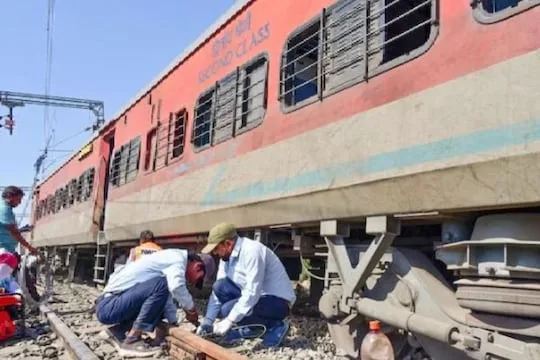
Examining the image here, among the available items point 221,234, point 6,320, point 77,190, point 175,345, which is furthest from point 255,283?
point 77,190

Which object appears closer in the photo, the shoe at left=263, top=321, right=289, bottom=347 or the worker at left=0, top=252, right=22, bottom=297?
the shoe at left=263, top=321, right=289, bottom=347

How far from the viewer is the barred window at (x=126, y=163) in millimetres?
9633

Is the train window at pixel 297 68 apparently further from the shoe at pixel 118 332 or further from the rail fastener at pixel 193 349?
the shoe at pixel 118 332

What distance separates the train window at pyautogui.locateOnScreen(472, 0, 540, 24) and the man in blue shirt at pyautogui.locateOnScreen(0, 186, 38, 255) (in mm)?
5725

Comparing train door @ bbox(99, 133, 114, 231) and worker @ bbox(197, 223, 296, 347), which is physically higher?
train door @ bbox(99, 133, 114, 231)

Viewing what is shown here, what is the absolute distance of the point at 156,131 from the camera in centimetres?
887

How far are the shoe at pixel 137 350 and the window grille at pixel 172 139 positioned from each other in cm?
353

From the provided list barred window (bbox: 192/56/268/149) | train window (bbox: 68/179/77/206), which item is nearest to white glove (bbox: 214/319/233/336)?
barred window (bbox: 192/56/268/149)

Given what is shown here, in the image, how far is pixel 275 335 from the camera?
452 cm

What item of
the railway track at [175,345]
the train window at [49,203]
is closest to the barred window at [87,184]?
the train window at [49,203]

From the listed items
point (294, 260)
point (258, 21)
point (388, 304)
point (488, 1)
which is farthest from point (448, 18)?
point (294, 260)

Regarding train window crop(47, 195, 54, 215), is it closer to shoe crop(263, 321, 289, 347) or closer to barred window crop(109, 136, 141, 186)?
→ barred window crop(109, 136, 141, 186)

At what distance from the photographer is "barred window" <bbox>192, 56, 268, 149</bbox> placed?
5551mm

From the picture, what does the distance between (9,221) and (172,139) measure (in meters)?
2.42
